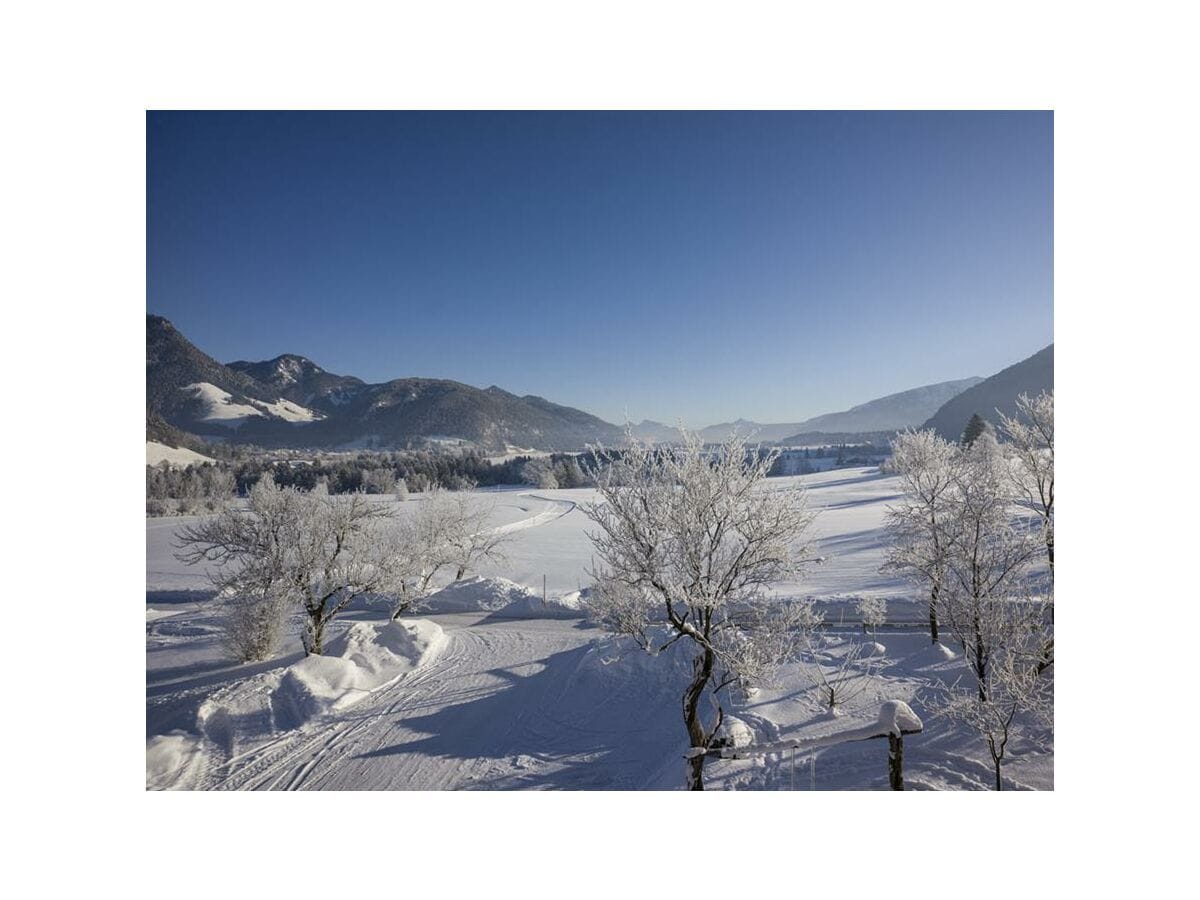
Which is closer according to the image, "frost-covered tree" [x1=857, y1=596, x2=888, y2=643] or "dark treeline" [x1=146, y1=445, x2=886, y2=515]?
"frost-covered tree" [x1=857, y1=596, x2=888, y2=643]

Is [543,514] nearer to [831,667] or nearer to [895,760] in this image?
[831,667]

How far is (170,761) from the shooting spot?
14.2 feet

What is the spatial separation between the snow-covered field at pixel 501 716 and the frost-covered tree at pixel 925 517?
1204mm

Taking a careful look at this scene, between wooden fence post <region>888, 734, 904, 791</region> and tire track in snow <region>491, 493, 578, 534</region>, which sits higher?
wooden fence post <region>888, 734, 904, 791</region>

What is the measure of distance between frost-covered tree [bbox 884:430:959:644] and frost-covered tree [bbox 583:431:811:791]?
11.0ft

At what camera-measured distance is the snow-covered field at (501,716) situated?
12.9 feet

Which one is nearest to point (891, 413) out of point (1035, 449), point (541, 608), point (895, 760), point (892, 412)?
point (892, 412)

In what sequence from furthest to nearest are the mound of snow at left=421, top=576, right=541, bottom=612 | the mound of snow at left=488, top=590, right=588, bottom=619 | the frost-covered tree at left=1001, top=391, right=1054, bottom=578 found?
the mound of snow at left=421, top=576, right=541, bottom=612 → the mound of snow at left=488, top=590, right=588, bottom=619 → the frost-covered tree at left=1001, top=391, right=1054, bottom=578

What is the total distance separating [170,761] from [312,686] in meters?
1.44

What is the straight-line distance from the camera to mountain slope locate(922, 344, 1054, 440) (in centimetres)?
478

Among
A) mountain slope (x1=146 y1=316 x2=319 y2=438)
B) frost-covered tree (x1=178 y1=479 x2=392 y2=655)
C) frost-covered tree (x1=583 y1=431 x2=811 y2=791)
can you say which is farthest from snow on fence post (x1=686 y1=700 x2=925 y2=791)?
frost-covered tree (x1=178 y1=479 x2=392 y2=655)

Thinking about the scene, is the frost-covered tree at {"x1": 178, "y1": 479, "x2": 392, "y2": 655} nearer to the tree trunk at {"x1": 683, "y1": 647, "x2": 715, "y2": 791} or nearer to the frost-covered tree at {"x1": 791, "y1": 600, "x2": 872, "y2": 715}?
the tree trunk at {"x1": 683, "y1": 647, "x2": 715, "y2": 791}

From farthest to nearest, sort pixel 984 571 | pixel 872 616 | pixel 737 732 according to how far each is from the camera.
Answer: pixel 872 616, pixel 984 571, pixel 737 732
